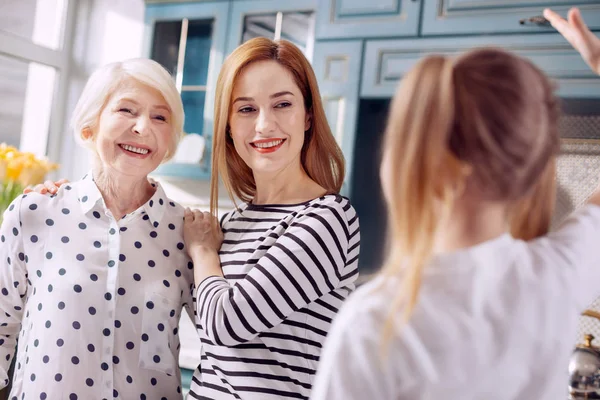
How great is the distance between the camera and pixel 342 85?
6.65 ft

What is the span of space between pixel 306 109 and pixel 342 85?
0.87 meters

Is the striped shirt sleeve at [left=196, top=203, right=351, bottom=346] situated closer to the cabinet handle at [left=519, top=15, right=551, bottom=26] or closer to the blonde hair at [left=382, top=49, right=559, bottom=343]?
the blonde hair at [left=382, top=49, right=559, bottom=343]

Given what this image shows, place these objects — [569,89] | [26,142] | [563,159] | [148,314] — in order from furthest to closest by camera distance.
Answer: [26,142] < [563,159] < [569,89] < [148,314]

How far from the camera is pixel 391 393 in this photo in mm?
538

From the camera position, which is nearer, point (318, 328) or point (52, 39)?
point (318, 328)

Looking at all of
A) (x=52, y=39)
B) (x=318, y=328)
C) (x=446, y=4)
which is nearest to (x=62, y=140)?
(x=52, y=39)

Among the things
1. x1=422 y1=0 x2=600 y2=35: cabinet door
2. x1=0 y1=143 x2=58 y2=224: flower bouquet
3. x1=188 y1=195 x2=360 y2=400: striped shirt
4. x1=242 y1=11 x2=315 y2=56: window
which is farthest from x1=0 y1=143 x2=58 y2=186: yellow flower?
x1=422 y1=0 x2=600 y2=35: cabinet door

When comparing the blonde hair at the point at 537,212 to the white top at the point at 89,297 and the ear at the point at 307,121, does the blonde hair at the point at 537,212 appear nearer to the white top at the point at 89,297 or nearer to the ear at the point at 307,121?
the ear at the point at 307,121

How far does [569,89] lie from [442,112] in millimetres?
1353

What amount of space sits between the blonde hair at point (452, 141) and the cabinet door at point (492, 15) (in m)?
1.33

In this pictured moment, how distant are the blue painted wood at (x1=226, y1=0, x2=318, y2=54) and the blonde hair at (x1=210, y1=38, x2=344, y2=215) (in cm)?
103

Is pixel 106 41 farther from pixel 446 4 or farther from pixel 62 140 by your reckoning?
pixel 446 4

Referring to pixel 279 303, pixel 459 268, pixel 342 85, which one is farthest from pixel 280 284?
pixel 342 85

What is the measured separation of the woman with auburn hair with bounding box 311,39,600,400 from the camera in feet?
1.74
